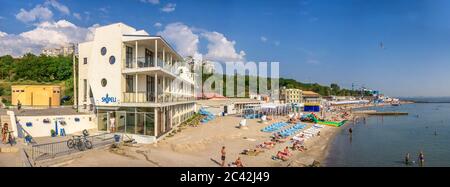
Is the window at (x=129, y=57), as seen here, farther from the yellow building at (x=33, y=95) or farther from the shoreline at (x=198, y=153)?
the yellow building at (x=33, y=95)

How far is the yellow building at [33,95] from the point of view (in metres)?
35.1

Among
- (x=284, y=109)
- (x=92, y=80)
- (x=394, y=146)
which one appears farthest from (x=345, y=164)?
(x=284, y=109)

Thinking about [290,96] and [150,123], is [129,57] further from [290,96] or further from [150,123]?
[290,96]

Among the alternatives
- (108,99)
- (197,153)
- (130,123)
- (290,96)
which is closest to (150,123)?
(130,123)

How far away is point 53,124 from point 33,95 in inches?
538

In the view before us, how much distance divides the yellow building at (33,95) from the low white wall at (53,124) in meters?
13.0

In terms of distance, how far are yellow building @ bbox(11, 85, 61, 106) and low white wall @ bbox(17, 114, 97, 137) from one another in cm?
1295

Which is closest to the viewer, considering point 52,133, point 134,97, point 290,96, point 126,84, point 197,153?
point 197,153

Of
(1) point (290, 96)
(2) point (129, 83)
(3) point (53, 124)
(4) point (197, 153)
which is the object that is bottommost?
(4) point (197, 153)

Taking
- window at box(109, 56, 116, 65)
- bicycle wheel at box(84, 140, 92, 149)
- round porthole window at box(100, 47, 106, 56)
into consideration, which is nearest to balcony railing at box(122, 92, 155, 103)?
window at box(109, 56, 116, 65)

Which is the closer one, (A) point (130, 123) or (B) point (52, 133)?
(A) point (130, 123)

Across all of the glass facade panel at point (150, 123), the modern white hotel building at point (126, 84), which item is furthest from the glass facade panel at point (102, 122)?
the glass facade panel at point (150, 123)

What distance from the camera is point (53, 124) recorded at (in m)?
24.9
